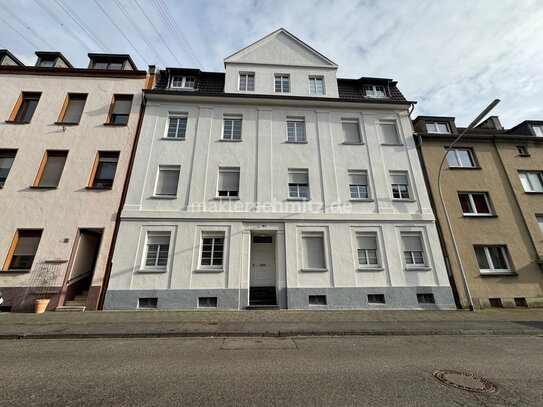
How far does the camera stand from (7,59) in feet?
47.4

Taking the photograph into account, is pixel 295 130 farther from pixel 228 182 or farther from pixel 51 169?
pixel 51 169

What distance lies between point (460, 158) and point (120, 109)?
19.6m

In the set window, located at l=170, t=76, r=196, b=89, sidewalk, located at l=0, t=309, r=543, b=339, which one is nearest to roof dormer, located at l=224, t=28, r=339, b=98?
window, located at l=170, t=76, r=196, b=89

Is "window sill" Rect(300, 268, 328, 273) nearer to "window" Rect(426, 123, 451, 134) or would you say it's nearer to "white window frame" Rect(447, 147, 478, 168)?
"white window frame" Rect(447, 147, 478, 168)

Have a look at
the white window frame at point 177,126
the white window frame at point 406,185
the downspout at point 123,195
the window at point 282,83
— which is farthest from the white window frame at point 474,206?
the downspout at point 123,195

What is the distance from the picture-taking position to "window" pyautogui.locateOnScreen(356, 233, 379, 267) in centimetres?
1121

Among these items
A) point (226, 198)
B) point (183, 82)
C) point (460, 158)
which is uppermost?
point (183, 82)

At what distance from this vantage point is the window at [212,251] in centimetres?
1079

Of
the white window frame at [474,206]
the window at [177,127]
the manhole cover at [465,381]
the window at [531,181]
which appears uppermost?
the window at [177,127]

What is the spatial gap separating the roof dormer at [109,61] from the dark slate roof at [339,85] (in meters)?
2.29

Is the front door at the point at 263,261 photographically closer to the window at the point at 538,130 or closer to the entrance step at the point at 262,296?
the entrance step at the point at 262,296

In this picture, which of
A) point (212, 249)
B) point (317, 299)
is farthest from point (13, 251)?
point (317, 299)

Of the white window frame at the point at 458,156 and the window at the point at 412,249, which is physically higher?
the white window frame at the point at 458,156

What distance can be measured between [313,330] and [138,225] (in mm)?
8755
